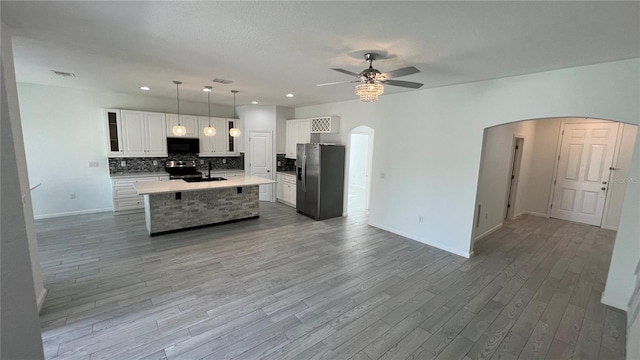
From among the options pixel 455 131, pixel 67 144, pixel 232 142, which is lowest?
pixel 67 144

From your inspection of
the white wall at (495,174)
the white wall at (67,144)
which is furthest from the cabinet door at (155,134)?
the white wall at (495,174)

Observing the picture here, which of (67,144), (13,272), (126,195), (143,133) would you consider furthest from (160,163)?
(13,272)

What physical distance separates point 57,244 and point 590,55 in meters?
7.33

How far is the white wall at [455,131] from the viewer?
9.27 ft

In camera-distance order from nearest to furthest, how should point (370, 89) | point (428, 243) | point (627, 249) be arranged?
point (370, 89) → point (627, 249) → point (428, 243)

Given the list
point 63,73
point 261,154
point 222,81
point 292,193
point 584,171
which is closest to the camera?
point 63,73

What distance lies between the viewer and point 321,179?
5750mm

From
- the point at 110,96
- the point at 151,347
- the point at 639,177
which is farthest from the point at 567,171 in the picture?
the point at 110,96

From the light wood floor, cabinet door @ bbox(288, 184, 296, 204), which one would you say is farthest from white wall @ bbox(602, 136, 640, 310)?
cabinet door @ bbox(288, 184, 296, 204)

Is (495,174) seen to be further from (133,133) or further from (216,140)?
(133,133)

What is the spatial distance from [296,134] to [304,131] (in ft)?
1.10

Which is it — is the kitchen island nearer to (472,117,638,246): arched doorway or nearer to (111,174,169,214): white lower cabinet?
(111,174,169,214): white lower cabinet

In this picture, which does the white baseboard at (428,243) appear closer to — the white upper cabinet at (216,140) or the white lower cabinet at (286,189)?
the white lower cabinet at (286,189)

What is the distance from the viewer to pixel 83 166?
5.74m
